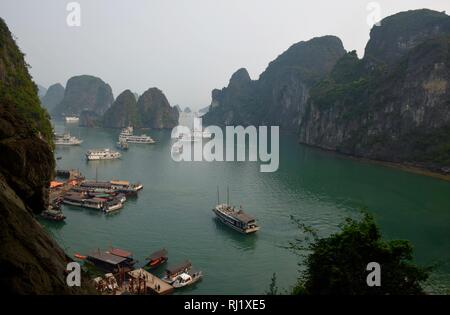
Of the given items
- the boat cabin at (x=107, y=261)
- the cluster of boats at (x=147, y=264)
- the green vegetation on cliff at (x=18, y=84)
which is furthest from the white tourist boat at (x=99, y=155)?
the boat cabin at (x=107, y=261)

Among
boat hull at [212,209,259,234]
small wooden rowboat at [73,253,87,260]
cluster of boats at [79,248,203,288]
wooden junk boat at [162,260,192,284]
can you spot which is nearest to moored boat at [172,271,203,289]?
cluster of boats at [79,248,203,288]

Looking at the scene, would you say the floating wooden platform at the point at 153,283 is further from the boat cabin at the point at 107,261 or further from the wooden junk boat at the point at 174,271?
the boat cabin at the point at 107,261

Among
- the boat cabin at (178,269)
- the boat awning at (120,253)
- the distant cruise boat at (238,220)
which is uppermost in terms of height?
the distant cruise boat at (238,220)

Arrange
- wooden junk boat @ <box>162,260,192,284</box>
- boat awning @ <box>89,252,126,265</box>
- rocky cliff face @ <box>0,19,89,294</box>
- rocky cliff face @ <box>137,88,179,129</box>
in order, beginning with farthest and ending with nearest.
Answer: rocky cliff face @ <box>137,88,179,129</box>
boat awning @ <box>89,252,126,265</box>
wooden junk boat @ <box>162,260,192,284</box>
rocky cliff face @ <box>0,19,89,294</box>

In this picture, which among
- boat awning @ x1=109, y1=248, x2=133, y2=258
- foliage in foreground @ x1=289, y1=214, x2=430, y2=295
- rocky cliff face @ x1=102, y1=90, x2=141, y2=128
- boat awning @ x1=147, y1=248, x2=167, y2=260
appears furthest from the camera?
rocky cliff face @ x1=102, y1=90, x2=141, y2=128

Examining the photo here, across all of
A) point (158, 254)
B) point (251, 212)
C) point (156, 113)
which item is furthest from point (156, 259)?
point (156, 113)

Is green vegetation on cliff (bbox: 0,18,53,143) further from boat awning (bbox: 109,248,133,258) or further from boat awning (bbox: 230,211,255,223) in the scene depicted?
boat awning (bbox: 230,211,255,223)

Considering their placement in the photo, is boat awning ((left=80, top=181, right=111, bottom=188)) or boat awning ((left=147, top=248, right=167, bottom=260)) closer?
boat awning ((left=147, top=248, right=167, bottom=260))
